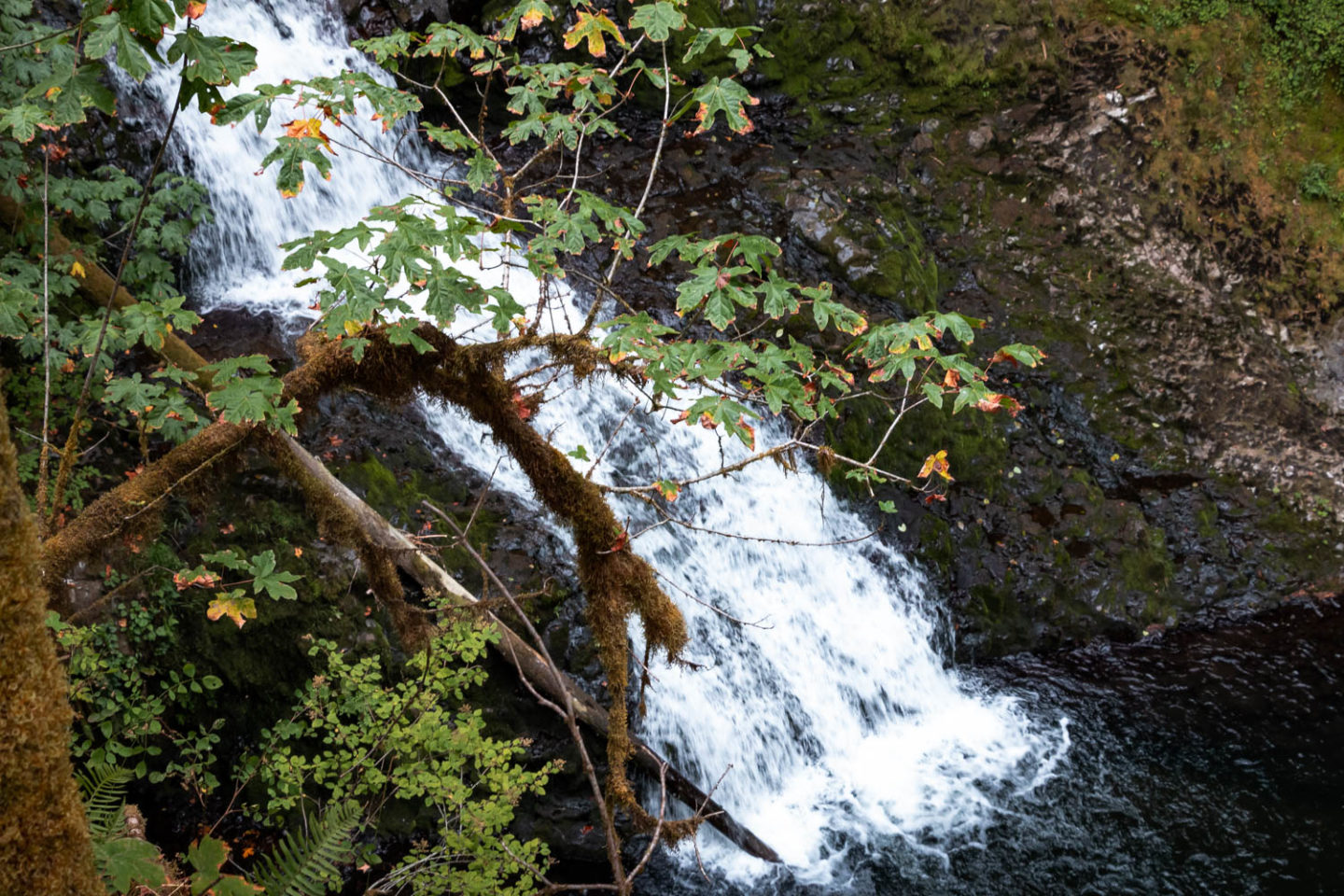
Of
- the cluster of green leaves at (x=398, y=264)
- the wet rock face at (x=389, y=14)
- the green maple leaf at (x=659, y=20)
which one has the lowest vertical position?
the cluster of green leaves at (x=398, y=264)

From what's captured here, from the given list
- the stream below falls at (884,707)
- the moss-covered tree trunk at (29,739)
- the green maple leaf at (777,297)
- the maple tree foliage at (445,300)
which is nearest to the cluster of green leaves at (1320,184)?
the stream below falls at (884,707)

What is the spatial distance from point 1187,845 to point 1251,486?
438 centimetres

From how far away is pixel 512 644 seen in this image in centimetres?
461

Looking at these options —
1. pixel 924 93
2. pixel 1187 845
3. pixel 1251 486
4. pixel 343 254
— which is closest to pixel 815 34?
pixel 924 93

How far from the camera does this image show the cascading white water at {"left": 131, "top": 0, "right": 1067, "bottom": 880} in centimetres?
568

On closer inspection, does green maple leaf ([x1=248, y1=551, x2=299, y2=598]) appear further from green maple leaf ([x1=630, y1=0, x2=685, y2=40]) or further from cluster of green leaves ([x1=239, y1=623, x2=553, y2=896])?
green maple leaf ([x1=630, y1=0, x2=685, y2=40])

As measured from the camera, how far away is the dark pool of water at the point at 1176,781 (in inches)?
215

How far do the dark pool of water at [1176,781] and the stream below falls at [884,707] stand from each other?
2 cm

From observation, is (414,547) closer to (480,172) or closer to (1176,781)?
(480,172)

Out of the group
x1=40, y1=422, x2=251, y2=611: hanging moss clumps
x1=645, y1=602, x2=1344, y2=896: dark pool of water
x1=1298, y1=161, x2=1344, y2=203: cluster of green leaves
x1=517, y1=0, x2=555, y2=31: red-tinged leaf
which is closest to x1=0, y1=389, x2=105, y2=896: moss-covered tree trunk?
x1=40, y1=422, x2=251, y2=611: hanging moss clumps

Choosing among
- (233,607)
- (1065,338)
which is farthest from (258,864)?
(1065,338)

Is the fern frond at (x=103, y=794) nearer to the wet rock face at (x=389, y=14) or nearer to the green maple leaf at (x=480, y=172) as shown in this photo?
the green maple leaf at (x=480, y=172)

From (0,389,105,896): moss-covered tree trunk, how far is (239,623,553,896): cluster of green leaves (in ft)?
6.65

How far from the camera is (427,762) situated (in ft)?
12.5
